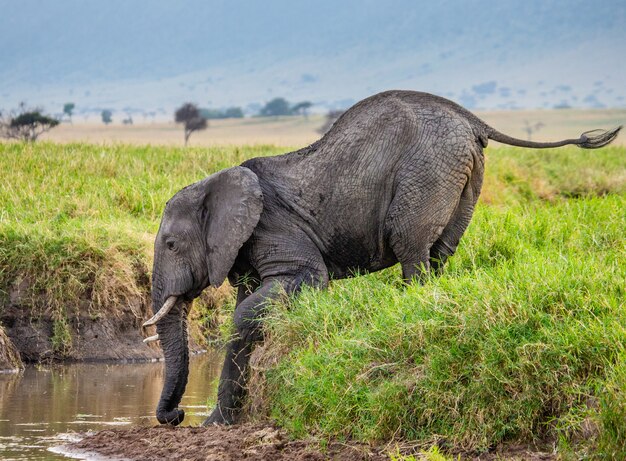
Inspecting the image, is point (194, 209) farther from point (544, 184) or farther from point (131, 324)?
point (544, 184)

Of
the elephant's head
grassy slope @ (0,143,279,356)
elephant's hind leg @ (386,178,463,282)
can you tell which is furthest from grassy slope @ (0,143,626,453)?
grassy slope @ (0,143,279,356)

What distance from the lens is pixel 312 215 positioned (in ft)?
27.2

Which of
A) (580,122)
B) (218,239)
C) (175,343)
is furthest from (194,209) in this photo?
(580,122)

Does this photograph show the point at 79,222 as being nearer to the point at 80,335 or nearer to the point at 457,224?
the point at 80,335

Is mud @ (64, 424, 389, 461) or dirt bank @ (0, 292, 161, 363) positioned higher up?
mud @ (64, 424, 389, 461)

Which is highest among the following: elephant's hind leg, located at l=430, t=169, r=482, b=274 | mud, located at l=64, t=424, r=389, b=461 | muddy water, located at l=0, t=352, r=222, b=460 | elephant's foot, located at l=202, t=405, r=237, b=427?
elephant's hind leg, located at l=430, t=169, r=482, b=274

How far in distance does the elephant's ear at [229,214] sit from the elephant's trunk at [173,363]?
0.40 m

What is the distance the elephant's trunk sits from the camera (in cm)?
802

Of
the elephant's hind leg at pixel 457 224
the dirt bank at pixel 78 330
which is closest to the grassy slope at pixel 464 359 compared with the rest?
the elephant's hind leg at pixel 457 224

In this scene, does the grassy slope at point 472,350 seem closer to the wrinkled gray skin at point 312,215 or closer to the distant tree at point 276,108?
the wrinkled gray skin at point 312,215

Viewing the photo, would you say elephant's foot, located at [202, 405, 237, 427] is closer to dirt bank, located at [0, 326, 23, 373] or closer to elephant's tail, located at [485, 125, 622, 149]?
elephant's tail, located at [485, 125, 622, 149]

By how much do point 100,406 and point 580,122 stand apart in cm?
10227

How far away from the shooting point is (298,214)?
8.29m

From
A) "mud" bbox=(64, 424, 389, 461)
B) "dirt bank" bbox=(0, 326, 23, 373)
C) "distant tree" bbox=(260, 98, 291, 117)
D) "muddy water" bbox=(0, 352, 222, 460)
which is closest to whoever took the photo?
"mud" bbox=(64, 424, 389, 461)
